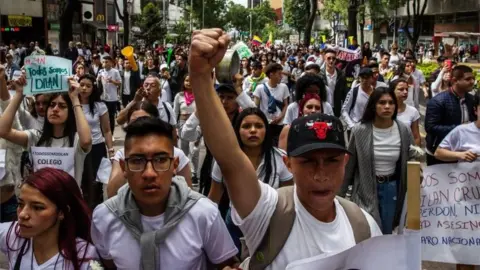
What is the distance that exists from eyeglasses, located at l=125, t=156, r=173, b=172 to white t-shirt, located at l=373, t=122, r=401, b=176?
2844 millimetres

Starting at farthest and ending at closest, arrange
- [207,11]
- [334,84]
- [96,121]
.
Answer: [207,11] < [334,84] < [96,121]

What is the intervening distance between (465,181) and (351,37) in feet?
76.2

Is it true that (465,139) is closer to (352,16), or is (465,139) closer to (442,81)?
(442,81)

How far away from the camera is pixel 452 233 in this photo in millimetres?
4891

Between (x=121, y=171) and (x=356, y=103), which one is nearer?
(x=121, y=171)

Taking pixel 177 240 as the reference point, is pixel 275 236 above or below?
above

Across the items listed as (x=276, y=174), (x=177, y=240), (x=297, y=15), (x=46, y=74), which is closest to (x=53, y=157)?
(x=46, y=74)

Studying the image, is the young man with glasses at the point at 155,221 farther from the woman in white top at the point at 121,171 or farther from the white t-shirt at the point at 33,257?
the woman in white top at the point at 121,171

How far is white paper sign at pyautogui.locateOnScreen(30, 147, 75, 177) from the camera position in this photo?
16.3 ft

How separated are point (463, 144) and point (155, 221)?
3.24 meters

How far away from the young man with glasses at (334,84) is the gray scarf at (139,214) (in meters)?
7.96

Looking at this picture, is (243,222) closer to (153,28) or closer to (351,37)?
(351,37)

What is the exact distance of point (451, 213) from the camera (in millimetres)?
4922

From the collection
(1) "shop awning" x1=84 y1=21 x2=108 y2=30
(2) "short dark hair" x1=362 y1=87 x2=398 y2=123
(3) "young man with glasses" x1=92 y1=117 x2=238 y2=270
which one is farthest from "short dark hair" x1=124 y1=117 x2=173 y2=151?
(1) "shop awning" x1=84 y1=21 x2=108 y2=30
